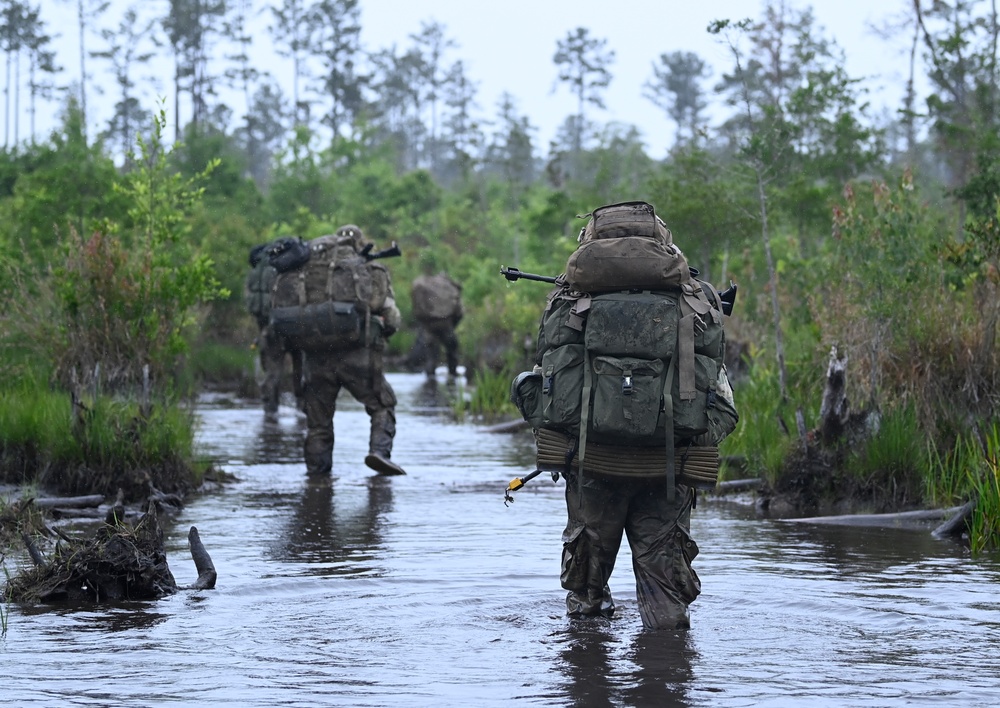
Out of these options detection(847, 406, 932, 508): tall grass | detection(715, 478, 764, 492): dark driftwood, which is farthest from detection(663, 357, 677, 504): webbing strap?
detection(715, 478, 764, 492): dark driftwood

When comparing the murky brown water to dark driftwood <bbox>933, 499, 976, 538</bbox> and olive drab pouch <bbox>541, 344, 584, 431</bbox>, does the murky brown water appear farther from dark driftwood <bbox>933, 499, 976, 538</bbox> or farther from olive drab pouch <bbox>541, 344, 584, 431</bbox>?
olive drab pouch <bbox>541, 344, 584, 431</bbox>

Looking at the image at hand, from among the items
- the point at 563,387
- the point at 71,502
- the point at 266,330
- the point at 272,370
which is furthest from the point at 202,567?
the point at 272,370

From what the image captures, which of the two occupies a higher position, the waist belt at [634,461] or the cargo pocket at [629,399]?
the cargo pocket at [629,399]

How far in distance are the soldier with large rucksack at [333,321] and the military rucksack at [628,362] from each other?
19.3 ft

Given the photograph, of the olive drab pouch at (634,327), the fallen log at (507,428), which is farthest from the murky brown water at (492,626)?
the fallen log at (507,428)

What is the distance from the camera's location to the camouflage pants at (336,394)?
43.0ft

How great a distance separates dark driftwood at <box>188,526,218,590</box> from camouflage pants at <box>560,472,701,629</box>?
2.16m

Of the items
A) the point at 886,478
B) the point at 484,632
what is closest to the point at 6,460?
the point at 484,632

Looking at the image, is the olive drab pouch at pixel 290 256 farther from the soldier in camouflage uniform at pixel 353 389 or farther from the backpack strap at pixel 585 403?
the backpack strap at pixel 585 403

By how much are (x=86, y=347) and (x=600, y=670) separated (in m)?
7.44

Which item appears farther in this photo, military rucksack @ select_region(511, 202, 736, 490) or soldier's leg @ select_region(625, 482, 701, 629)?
soldier's leg @ select_region(625, 482, 701, 629)

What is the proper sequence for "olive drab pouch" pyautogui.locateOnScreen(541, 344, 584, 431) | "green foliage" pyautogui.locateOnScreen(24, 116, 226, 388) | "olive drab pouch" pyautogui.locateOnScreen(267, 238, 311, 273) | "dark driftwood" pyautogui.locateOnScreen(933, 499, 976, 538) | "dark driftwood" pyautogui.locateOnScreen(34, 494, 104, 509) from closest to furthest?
"olive drab pouch" pyautogui.locateOnScreen(541, 344, 584, 431)
"dark driftwood" pyautogui.locateOnScreen(933, 499, 976, 538)
"dark driftwood" pyautogui.locateOnScreen(34, 494, 104, 509)
"green foliage" pyautogui.locateOnScreen(24, 116, 226, 388)
"olive drab pouch" pyautogui.locateOnScreen(267, 238, 311, 273)

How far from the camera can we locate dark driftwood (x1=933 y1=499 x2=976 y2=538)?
9773mm

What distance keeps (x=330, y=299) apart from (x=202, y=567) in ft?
16.2
